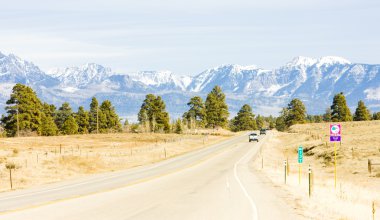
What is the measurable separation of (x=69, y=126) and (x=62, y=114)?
9483mm

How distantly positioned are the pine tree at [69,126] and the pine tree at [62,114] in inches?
166

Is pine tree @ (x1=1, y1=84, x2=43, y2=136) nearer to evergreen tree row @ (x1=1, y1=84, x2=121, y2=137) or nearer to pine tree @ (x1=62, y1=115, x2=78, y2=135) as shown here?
evergreen tree row @ (x1=1, y1=84, x2=121, y2=137)

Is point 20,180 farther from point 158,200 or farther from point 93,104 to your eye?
point 93,104

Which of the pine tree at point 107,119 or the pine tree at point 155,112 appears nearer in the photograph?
the pine tree at point 107,119

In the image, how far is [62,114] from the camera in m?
134

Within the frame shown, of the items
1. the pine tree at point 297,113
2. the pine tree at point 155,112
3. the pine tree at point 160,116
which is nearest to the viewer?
the pine tree at point 155,112

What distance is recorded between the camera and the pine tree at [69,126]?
412 feet

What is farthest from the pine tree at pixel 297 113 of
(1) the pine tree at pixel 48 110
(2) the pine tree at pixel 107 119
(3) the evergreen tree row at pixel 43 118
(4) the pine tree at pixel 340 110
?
(1) the pine tree at pixel 48 110

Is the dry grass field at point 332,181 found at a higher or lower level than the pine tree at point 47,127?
lower

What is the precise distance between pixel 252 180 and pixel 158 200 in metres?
12.5

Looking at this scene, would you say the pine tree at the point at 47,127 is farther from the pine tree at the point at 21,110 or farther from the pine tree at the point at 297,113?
the pine tree at the point at 297,113

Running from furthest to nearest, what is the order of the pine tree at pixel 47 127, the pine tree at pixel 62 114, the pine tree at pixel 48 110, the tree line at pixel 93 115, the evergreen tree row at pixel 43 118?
the pine tree at pixel 62 114
the pine tree at pixel 48 110
the pine tree at pixel 47 127
the tree line at pixel 93 115
the evergreen tree row at pixel 43 118

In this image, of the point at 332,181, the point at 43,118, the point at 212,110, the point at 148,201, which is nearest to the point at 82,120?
the point at 43,118

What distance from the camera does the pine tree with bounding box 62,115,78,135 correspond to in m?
126
